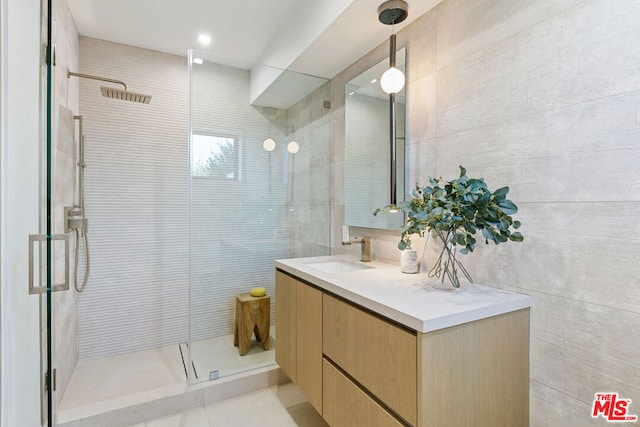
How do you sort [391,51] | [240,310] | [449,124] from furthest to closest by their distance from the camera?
[240,310]
[391,51]
[449,124]

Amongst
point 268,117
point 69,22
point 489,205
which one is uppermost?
point 69,22

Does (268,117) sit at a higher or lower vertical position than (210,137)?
higher

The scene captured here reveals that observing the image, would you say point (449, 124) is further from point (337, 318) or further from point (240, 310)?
point (240, 310)

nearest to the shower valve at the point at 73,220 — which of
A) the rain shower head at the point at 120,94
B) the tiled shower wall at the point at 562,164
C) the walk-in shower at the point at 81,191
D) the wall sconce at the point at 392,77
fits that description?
the walk-in shower at the point at 81,191

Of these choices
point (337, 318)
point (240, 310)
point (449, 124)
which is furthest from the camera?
point (240, 310)

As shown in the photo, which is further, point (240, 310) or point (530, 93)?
point (240, 310)

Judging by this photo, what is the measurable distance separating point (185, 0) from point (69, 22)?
2.84ft

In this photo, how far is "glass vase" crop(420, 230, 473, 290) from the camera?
1286 millimetres

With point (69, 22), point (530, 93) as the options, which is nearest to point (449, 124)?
point (530, 93)

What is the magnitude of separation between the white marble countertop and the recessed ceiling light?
2126mm

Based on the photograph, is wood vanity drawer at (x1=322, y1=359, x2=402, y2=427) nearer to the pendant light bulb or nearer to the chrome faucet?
the chrome faucet

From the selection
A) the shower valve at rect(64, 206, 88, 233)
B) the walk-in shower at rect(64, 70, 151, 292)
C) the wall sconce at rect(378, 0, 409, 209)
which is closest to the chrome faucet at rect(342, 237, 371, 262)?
the wall sconce at rect(378, 0, 409, 209)

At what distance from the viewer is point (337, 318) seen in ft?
4.56

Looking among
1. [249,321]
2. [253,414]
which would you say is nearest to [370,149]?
[249,321]
